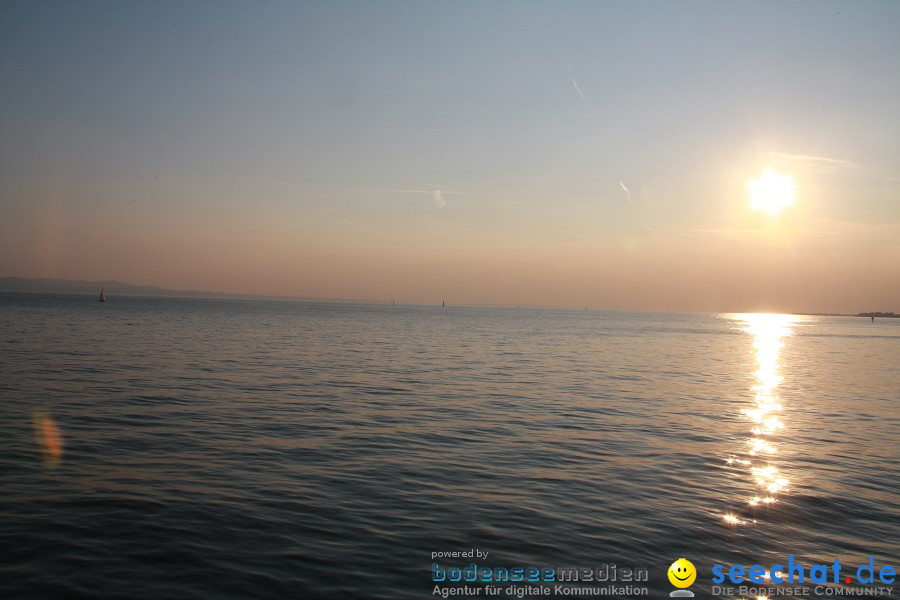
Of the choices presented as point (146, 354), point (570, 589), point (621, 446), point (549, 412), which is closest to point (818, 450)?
point (621, 446)

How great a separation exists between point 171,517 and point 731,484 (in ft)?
45.2

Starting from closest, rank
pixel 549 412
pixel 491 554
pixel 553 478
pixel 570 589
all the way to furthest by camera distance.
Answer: pixel 570 589
pixel 491 554
pixel 553 478
pixel 549 412

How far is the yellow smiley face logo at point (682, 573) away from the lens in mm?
10602

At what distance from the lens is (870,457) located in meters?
20.6

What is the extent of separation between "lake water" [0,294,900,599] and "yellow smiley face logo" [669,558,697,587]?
16cm

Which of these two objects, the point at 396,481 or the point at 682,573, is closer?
the point at 682,573

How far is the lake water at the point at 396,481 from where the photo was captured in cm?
1067

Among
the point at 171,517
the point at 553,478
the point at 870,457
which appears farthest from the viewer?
the point at 870,457

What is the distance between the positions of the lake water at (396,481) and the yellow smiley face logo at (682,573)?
158 mm

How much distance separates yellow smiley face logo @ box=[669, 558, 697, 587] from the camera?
417 inches

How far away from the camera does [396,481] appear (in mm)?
15766

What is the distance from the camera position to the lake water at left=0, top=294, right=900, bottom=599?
1067 centimetres

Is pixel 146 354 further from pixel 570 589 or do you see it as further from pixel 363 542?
pixel 570 589

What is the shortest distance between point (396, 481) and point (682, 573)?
23.7 feet
